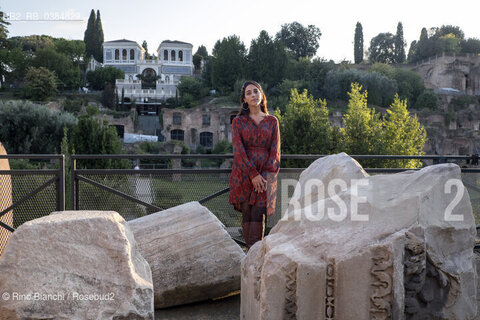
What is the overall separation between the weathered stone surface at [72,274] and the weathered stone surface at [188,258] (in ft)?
3.25

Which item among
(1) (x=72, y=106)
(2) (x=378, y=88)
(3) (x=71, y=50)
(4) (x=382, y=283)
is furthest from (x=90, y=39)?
(4) (x=382, y=283)

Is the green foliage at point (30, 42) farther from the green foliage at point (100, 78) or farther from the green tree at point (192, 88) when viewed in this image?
the green tree at point (192, 88)

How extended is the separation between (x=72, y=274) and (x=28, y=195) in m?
2.44

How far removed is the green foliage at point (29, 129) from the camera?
25.2m

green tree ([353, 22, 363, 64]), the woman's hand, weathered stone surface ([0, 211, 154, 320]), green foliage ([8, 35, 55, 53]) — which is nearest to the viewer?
weathered stone surface ([0, 211, 154, 320])

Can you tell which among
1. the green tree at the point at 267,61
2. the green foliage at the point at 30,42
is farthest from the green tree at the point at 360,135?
the green foliage at the point at 30,42

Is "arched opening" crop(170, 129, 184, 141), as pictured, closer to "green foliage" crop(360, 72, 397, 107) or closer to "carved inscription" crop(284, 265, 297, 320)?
"green foliage" crop(360, 72, 397, 107)

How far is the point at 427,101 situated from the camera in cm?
5025

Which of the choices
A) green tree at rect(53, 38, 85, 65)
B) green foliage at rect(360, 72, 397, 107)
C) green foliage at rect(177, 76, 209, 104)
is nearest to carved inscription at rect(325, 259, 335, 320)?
green foliage at rect(360, 72, 397, 107)

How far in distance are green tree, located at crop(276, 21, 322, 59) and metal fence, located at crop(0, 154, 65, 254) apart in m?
60.6

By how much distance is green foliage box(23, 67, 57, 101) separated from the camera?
48781 millimetres

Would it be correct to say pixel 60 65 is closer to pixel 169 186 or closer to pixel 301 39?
pixel 301 39

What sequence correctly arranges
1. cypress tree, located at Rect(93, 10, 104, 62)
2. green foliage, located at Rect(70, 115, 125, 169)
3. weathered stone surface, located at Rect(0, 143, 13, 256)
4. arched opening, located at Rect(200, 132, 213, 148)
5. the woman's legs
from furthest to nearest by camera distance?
cypress tree, located at Rect(93, 10, 104, 62) → arched opening, located at Rect(200, 132, 213, 148) → green foliage, located at Rect(70, 115, 125, 169) → weathered stone surface, located at Rect(0, 143, 13, 256) → the woman's legs

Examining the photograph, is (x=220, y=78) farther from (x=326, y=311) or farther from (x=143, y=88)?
(x=326, y=311)
